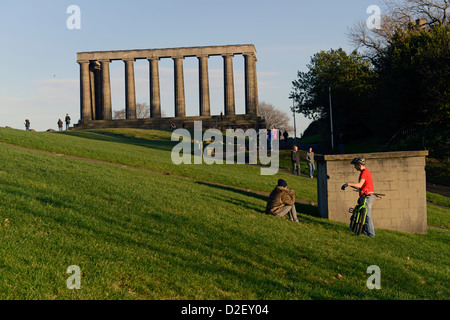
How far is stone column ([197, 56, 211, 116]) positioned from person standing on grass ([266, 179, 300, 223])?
72546 mm

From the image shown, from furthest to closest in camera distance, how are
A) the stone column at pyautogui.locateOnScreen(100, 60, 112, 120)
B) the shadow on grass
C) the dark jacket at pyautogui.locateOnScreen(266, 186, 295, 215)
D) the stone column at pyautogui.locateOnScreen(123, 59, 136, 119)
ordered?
the stone column at pyautogui.locateOnScreen(100, 60, 112, 120) < the stone column at pyautogui.locateOnScreen(123, 59, 136, 119) < the shadow on grass < the dark jacket at pyautogui.locateOnScreen(266, 186, 295, 215)

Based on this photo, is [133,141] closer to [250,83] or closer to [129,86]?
[129,86]

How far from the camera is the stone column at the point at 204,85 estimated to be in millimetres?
85812

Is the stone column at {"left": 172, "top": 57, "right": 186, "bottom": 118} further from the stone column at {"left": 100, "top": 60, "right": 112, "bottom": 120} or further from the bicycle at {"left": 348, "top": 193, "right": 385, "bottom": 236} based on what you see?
the bicycle at {"left": 348, "top": 193, "right": 385, "bottom": 236}

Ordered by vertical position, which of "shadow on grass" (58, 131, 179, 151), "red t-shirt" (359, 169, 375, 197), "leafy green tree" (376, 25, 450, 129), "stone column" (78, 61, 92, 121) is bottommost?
"red t-shirt" (359, 169, 375, 197)

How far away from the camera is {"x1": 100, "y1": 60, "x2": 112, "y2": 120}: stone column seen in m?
87.7

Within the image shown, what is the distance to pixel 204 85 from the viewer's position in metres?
85.8

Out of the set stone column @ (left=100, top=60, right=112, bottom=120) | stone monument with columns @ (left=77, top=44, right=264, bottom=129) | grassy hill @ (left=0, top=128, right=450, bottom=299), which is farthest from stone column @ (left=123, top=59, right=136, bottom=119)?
grassy hill @ (left=0, top=128, right=450, bottom=299)

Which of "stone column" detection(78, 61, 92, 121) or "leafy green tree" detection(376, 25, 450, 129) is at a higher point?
"stone column" detection(78, 61, 92, 121)

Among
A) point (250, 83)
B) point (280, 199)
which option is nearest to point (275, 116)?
point (250, 83)

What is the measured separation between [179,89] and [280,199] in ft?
243

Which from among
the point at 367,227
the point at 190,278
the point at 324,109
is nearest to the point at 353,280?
the point at 190,278

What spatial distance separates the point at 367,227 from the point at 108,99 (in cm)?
8169

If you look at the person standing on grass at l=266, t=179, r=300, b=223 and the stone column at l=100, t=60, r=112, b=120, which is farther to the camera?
the stone column at l=100, t=60, r=112, b=120
